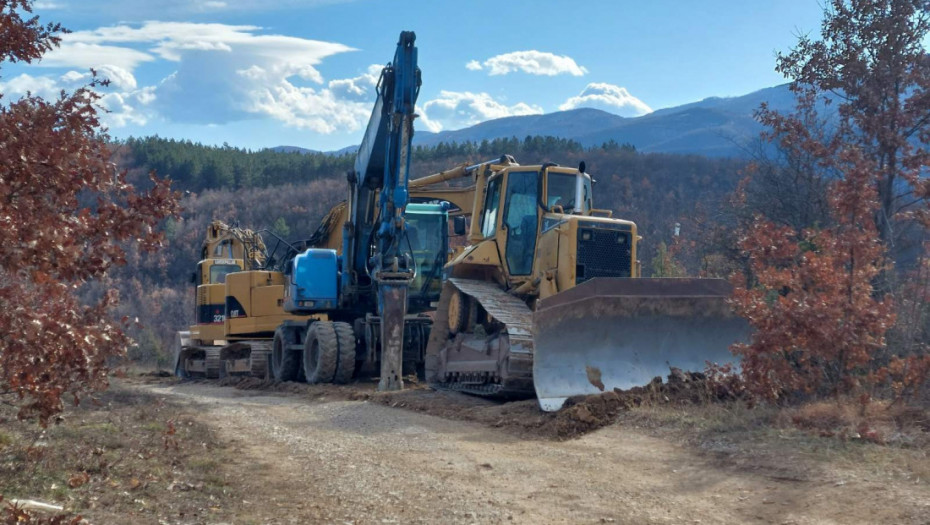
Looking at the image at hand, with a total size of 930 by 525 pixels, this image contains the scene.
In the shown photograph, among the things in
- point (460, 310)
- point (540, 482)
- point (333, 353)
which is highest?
point (460, 310)

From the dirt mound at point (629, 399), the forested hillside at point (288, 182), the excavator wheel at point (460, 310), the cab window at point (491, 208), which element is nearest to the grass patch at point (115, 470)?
the dirt mound at point (629, 399)

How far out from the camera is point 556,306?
37.7 ft

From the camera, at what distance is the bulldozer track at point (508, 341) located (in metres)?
12.1

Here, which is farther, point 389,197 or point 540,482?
point 389,197

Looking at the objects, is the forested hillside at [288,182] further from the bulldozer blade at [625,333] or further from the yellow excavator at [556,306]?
the bulldozer blade at [625,333]

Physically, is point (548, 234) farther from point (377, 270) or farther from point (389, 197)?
point (389, 197)

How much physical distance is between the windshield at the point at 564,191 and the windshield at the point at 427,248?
5807 millimetres

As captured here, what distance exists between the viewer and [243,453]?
9031mm

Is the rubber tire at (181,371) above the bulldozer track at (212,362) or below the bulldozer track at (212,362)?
below

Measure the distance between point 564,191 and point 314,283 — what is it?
723 cm

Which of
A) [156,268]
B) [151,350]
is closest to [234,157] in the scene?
[156,268]

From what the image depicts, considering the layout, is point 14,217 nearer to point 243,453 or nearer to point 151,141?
point 243,453

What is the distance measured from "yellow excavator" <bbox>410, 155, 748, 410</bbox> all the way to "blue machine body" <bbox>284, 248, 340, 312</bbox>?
4775 mm

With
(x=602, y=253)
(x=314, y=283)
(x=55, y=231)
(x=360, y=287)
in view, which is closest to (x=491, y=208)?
(x=602, y=253)
